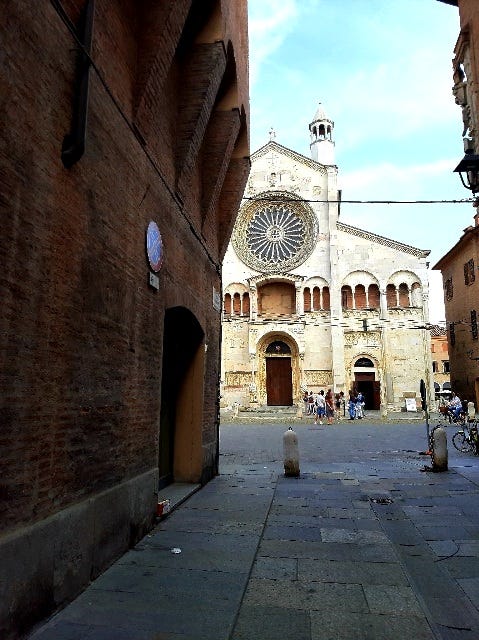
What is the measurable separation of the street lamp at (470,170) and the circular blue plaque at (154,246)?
193 inches

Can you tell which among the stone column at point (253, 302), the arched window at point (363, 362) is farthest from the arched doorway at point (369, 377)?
the stone column at point (253, 302)

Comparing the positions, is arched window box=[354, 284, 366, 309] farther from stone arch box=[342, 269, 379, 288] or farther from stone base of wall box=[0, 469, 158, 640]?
stone base of wall box=[0, 469, 158, 640]

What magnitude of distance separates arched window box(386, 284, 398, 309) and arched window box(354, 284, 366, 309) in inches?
67.9

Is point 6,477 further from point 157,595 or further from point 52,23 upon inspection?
point 52,23

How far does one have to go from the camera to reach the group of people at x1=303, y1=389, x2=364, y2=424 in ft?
84.4

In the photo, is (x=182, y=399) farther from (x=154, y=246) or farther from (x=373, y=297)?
(x=373, y=297)

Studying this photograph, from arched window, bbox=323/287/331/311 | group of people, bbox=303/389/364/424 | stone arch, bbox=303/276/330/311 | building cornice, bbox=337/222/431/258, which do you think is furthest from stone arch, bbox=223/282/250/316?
building cornice, bbox=337/222/431/258

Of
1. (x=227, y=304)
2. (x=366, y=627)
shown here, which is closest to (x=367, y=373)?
(x=227, y=304)

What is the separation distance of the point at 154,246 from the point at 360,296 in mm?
30352

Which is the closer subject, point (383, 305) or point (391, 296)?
point (383, 305)

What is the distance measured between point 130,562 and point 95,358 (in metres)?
2.02

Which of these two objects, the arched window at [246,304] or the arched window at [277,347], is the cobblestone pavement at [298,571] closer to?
the arched window at [277,347]

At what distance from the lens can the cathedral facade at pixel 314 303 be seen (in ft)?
108

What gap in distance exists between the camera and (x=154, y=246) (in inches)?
219
